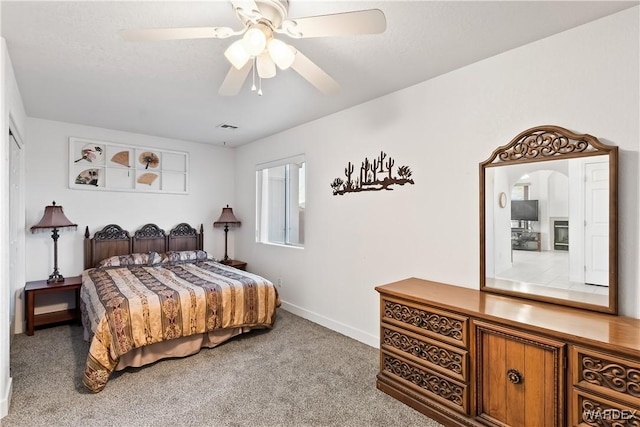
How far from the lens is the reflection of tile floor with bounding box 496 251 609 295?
193 cm

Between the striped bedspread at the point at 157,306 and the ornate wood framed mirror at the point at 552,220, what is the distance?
2.25 metres

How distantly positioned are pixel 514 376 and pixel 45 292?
15.1 ft

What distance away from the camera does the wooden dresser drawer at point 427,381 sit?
6.43 ft

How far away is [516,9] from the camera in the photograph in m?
1.75

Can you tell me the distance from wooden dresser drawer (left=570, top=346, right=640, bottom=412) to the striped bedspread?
266 cm

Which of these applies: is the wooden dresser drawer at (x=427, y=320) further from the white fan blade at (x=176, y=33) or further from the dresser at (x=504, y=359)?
the white fan blade at (x=176, y=33)

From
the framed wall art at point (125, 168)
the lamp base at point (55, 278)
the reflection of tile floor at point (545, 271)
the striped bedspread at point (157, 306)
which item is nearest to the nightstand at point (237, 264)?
the striped bedspread at point (157, 306)

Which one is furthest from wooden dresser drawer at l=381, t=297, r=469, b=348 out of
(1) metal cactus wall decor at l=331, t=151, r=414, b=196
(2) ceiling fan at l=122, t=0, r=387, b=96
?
(2) ceiling fan at l=122, t=0, r=387, b=96

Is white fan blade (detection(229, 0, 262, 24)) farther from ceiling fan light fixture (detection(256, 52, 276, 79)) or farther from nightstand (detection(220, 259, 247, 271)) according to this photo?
nightstand (detection(220, 259, 247, 271))

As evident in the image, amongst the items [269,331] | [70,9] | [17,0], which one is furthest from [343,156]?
[17,0]

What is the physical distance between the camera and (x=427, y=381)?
7.01 feet

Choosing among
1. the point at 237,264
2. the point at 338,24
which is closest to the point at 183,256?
the point at 237,264

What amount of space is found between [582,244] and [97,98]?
424 cm

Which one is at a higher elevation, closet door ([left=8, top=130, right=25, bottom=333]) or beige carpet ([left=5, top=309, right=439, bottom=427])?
closet door ([left=8, top=130, right=25, bottom=333])
